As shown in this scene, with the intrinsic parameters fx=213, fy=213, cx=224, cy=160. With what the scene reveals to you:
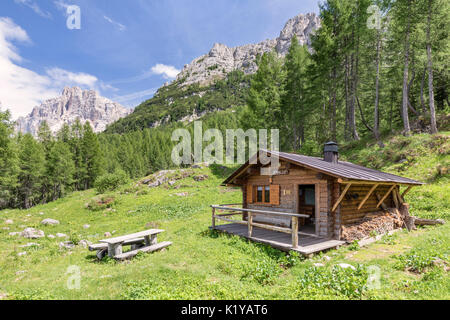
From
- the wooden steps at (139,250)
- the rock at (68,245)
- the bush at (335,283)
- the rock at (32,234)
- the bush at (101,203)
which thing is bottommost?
the rock at (32,234)

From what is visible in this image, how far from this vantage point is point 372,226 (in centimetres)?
1045

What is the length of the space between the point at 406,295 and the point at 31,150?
165ft

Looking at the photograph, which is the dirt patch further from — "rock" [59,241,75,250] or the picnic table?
"rock" [59,241,75,250]

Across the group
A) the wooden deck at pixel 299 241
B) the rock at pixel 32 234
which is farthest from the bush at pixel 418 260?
the rock at pixel 32 234

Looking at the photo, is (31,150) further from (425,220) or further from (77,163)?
(425,220)

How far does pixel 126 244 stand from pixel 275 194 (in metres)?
8.17

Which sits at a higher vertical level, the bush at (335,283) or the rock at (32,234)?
the bush at (335,283)

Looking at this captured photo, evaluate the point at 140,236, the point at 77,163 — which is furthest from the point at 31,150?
the point at 140,236

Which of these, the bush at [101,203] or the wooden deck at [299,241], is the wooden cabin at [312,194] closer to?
the wooden deck at [299,241]

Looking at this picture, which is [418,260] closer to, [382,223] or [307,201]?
[382,223]

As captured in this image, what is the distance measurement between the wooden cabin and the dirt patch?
0.24m

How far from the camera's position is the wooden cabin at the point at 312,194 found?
9.43 metres

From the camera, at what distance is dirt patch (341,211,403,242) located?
961 cm

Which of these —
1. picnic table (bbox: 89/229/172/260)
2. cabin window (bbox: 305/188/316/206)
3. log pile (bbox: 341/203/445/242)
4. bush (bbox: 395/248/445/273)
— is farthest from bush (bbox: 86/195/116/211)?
bush (bbox: 395/248/445/273)
